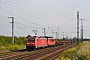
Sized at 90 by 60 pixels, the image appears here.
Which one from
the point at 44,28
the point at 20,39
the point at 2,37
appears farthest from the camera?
the point at 44,28

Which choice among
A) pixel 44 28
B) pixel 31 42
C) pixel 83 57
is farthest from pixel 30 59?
pixel 44 28

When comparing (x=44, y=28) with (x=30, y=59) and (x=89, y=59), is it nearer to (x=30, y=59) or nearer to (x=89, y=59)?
(x=30, y=59)

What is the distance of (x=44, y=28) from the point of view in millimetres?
79438

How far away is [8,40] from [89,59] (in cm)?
5179

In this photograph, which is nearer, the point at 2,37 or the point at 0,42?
the point at 0,42

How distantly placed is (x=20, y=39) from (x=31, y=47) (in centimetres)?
2503

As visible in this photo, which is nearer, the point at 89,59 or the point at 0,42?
the point at 89,59

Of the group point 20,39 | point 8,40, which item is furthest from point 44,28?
point 8,40

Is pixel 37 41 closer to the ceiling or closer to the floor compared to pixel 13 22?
closer to the floor

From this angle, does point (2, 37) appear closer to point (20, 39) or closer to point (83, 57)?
point (20, 39)

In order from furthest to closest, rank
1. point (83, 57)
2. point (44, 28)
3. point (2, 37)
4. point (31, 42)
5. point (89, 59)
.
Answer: point (44, 28)
point (2, 37)
point (31, 42)
point (83, 57)
point (89, 59)

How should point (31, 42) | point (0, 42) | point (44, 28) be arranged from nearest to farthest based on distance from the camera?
point (31, 42)
point (0, 42)
point (44, 28)

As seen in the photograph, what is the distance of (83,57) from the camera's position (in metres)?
19.4

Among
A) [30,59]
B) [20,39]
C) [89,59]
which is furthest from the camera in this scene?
[20,39]
